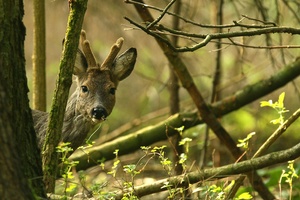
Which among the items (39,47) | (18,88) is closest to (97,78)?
(39,47)

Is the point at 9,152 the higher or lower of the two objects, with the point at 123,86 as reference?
lower

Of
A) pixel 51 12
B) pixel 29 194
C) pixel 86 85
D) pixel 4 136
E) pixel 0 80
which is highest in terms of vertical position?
pixel 51 12

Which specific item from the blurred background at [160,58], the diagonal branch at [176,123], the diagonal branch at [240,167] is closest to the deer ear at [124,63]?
the diagonal branch at [176,123]

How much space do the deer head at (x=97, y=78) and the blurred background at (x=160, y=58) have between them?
90 cm

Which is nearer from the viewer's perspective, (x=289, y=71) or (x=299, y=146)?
(x=299, y=146)

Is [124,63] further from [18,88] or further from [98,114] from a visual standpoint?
[18,88]

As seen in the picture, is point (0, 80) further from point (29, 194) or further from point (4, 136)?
point (29, 194)

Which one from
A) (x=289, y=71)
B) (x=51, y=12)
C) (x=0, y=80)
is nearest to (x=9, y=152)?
(x=0, y=80)

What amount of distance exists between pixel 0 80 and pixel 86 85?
3712 millimetres

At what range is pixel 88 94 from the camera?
697cm

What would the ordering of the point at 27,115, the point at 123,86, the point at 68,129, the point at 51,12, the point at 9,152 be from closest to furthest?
1. the point at 9,152
2. the point at 27,115
3. the point at 68,129
4. the point at 51,12
5. the point at 123,86

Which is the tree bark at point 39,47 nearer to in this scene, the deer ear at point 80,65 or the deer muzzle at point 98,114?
the deer muzzle at point 98,114

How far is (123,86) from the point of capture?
43.1 feet

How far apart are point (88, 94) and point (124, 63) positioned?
1.78ft
